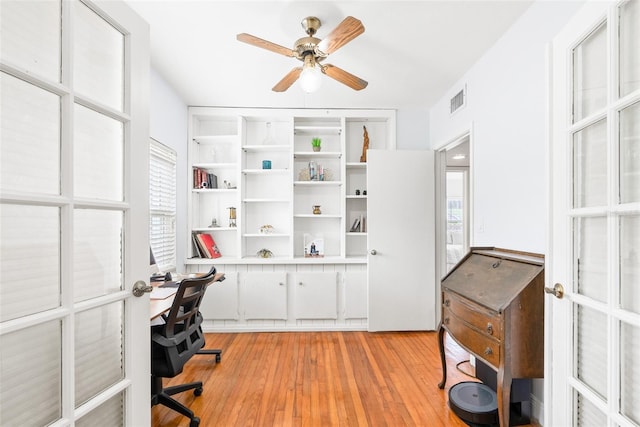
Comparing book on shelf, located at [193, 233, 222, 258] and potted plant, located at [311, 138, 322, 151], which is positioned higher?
potted plant, located at [311, 138, 322, 151]

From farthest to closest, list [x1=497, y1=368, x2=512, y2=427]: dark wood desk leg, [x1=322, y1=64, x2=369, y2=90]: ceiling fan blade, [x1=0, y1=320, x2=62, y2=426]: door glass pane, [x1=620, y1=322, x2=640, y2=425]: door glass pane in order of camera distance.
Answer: [x1=322, y1=64, x2=369, y2=90]: ceiling fan blade, [x1=497, y1=368, x2=512, y2=427]: dark wood desk leg, [x1=620, y1=322, x2=640, y2=425]: door glass pane, [x1=0, y1=320, x2=62, y2=426]: door glass pane

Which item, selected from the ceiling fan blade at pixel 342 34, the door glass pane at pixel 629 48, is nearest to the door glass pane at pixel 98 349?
the ceiling fan blade at pixel 342 34

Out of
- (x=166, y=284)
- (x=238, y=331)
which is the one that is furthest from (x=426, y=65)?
(x=238, y=331)

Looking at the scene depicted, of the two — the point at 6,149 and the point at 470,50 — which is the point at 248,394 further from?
the point at 470,50

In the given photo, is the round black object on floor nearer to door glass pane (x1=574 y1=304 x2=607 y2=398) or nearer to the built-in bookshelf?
door glass pane (x1=574 y1=304 x2=607 y2=398)

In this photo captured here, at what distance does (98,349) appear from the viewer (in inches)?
42.0

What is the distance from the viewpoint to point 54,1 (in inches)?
36.1

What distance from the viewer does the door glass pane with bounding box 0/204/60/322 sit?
80 centimetres

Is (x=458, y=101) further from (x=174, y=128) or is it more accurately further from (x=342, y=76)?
(x=174, y=128)

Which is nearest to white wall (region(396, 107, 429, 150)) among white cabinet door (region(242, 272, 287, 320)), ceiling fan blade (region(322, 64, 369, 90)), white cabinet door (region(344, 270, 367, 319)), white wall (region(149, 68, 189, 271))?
ceiling fan blade (region(322, 64, 369, 90))

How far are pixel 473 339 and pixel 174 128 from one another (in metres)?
3.31

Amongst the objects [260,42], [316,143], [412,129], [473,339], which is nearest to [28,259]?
[260,42]

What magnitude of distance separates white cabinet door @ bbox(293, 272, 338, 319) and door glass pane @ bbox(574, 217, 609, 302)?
97.7 inches

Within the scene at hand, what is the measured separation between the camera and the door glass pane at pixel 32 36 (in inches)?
31.6
